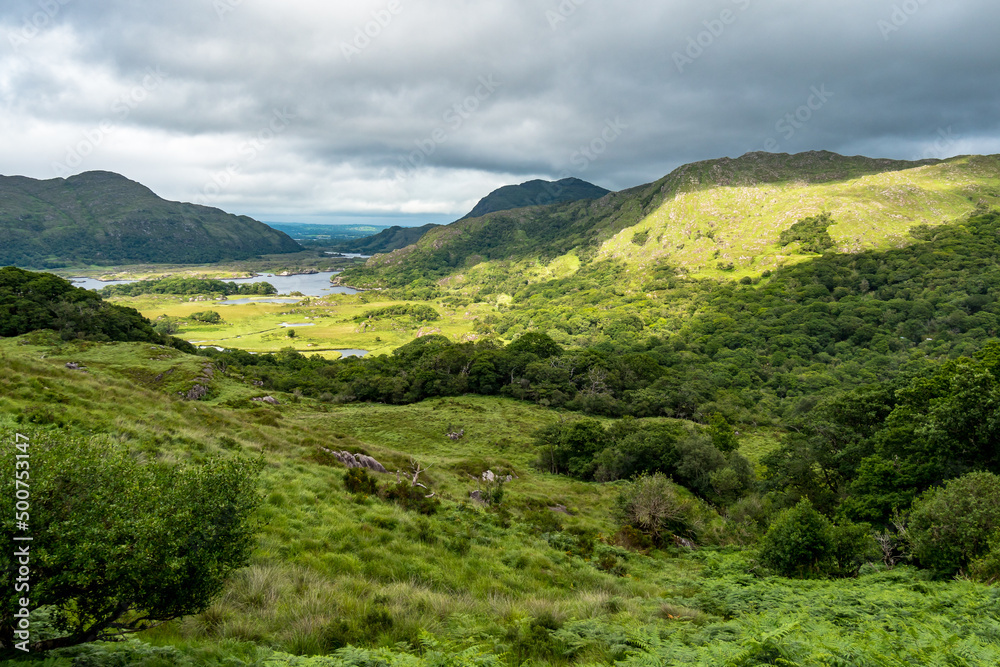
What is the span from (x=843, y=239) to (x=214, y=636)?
235678 millimetres

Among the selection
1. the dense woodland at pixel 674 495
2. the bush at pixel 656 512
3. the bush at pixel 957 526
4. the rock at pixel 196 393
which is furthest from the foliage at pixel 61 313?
the bush at pixel 957 526

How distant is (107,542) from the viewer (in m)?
5.00

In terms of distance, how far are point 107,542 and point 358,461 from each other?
65.6 ft

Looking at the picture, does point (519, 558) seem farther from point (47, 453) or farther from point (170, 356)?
point (170, 356)

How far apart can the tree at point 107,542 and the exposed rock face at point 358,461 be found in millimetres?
17079

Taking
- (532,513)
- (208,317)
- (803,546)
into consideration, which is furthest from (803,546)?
(208,317)

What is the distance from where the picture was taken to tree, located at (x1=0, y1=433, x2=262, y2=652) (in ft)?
15.7

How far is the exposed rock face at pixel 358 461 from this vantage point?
75.9 ft

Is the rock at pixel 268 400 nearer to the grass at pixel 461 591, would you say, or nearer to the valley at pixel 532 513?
the valley at pixel 532 513

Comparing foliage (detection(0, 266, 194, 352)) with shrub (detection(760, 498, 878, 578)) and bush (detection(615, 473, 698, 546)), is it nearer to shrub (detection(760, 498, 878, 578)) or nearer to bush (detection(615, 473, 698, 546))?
bush (detection(615, 473, 698, 546))

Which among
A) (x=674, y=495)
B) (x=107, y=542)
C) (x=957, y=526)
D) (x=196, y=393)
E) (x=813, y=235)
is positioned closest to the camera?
(x=107, y=542)

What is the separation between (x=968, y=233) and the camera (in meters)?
161

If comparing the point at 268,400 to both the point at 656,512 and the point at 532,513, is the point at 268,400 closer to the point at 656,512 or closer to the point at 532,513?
the point at 532,513

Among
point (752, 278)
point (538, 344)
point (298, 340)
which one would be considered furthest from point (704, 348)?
point (298, 340)
